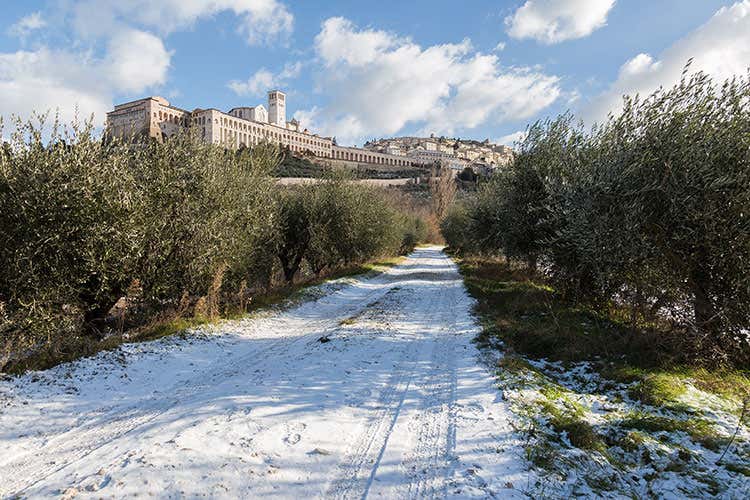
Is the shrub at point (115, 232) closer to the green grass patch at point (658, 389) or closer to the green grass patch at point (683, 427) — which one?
the green grass patch at point (683, 427)

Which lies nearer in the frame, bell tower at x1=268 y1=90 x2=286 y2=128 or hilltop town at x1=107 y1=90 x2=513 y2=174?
hilltop town at x1=107 y1=90 x2=513 y2=174

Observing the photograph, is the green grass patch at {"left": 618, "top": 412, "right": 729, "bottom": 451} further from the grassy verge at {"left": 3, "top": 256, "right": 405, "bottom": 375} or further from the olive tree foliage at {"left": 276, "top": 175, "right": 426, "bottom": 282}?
the olive tree foliage at {"left": 276, "top": 175, "right": 426, "bottom": 282}

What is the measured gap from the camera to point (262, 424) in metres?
5.02

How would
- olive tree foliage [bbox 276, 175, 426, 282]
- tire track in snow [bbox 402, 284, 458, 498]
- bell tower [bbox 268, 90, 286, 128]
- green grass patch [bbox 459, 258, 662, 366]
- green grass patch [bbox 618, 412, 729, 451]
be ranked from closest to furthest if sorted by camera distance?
tire track in snow [bbox 402, 284, 458, 498]
green grass patch [bbox 618, 412, 729, 451]
green grass patch [bbox 459, 258, 662, 366]
olive tree foliage [bbox 276, 175, 426, 282]
bell tower [bbox 268, 90, 286, 128]

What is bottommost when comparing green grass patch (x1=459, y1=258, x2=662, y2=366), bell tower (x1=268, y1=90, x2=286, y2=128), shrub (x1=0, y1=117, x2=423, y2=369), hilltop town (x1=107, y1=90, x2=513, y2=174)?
green grass patch (x1=459, y1=258, x2=662, y2=366)

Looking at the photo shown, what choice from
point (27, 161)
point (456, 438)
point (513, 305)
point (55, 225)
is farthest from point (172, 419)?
point (513, 305)

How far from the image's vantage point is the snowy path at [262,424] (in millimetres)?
3907

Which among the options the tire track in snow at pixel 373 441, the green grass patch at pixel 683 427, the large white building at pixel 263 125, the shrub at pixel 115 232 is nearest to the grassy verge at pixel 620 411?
the green grass patch at pixel 683 427

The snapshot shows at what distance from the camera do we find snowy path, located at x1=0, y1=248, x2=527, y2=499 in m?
3.91

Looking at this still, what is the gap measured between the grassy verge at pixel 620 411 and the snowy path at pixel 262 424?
554mm

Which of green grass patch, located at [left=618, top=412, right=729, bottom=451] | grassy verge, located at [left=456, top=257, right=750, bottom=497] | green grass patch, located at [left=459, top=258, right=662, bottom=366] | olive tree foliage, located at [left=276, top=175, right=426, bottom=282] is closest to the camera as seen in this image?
grassy verge, located at [left=456, top=257, right=750, bottom=497]

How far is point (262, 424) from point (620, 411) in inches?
205

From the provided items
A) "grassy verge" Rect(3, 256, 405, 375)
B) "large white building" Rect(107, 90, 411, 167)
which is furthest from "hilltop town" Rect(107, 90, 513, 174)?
"grassy verge" Rect(3, 256, 405, 375)

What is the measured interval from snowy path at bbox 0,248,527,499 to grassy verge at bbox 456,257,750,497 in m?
0.55
